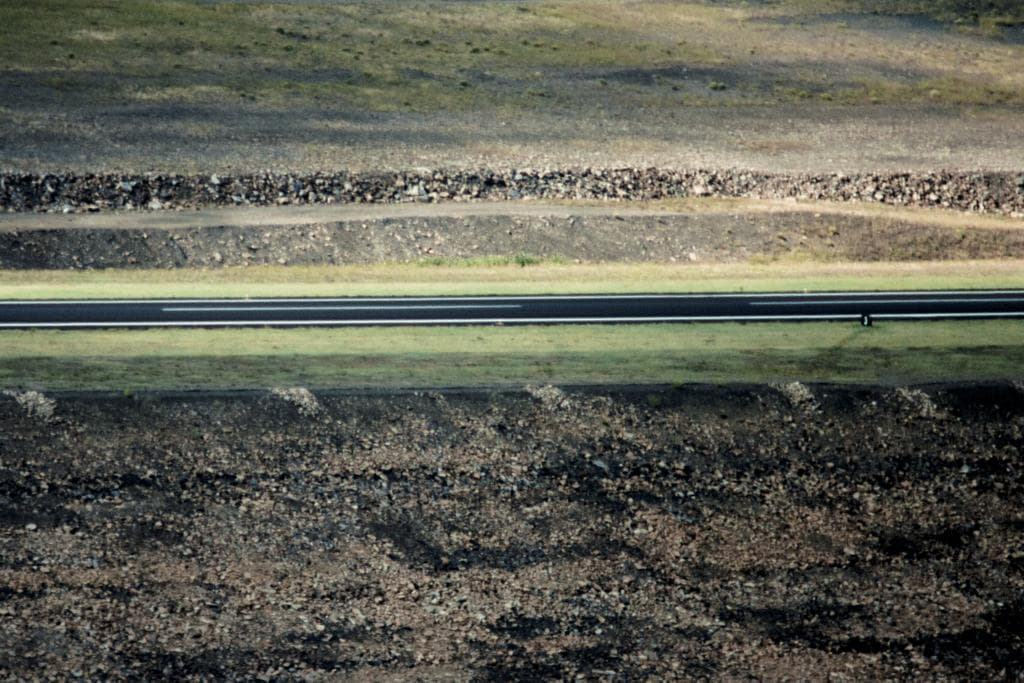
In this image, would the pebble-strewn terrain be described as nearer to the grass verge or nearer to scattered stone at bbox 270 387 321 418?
the grass verge

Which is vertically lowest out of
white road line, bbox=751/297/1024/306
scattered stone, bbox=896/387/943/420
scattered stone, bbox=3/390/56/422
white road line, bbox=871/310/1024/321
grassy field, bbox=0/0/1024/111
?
scattered stone, bbox=3/390/56/422

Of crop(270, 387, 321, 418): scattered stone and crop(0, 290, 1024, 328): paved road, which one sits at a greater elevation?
crop(0, 290, 1024, 328): paved road

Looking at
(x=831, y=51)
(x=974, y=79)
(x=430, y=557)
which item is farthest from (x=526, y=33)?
(x=430, y=557)

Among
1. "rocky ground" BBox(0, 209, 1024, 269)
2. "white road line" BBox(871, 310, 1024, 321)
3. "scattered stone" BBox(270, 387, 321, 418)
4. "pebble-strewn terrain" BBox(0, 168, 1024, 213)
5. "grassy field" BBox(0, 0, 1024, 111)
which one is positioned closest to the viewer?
"scattered stone" BBox(270, 387, 321, 418)

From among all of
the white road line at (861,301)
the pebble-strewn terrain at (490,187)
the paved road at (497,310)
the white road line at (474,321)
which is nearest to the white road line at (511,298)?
the paved road at (497,310)

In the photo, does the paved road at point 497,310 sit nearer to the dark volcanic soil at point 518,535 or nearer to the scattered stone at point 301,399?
the scattered stone at point 301,399

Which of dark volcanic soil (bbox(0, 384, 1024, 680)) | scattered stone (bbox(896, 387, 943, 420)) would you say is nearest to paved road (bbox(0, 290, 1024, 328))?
scattered stone (bbox(896, 387, 943, 420))

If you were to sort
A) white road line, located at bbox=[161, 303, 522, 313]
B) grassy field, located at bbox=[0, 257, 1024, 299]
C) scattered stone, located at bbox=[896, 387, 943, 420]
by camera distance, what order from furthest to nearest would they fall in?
1. grassy field, located at bbox=[0, 257, 1024, 299]
2. white road line, located at bbox=[161, 303, 522, 313]
3. scattered stone, located at bbox=[896, 387, 943, 420]
